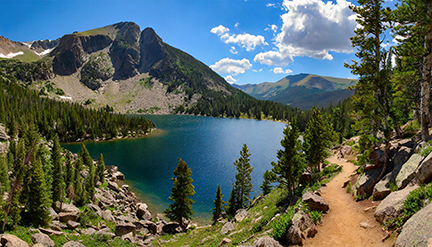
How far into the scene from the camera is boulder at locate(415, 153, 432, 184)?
1321cm

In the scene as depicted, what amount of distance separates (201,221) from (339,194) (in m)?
27.0

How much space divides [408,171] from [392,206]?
4.46 m

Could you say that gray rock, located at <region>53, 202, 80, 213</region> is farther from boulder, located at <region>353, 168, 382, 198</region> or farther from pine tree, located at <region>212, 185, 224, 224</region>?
boulder, located at <region>353, 168, 382, 198</region>

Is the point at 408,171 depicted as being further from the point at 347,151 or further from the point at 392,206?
the point at 347,151

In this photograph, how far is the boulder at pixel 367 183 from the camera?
18516mm

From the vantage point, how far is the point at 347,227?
1512 centimetres

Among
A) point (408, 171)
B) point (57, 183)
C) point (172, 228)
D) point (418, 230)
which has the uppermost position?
point (408, 171)

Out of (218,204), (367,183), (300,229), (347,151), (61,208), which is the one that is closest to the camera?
(300,229)

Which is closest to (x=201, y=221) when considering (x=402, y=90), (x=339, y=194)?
(x=339, y=194)

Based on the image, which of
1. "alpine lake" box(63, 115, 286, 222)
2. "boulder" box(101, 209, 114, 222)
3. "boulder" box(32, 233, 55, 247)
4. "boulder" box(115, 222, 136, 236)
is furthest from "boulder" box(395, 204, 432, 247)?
"boulder" box(101, 209, 114, 222)

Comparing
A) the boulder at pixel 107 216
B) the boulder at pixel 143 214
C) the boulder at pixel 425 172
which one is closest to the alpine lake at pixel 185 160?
the boulder at pixel 143 214

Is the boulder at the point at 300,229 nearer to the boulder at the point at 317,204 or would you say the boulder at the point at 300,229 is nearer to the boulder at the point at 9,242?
the boulder at the point at 317,204

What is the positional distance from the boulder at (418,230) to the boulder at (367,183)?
791 centimetres

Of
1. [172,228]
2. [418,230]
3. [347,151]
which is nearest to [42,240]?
[172,228]
